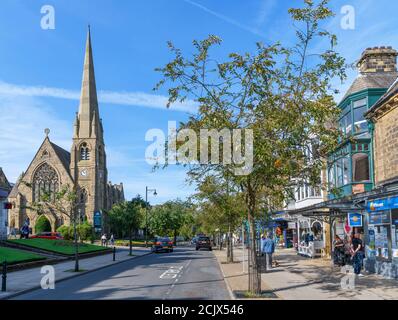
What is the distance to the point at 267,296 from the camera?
48.1 feet

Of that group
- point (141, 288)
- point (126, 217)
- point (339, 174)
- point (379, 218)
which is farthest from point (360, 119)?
point (126, 217)

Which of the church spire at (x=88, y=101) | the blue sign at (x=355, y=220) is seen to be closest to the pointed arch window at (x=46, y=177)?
the church spire at (x=88, y=101)

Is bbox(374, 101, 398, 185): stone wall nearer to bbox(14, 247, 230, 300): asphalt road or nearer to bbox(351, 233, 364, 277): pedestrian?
bbox(351, 233, 364, 277): pedestrian

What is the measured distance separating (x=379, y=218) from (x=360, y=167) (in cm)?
473

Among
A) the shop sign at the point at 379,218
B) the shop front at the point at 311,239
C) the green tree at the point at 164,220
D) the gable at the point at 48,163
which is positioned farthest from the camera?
the gable at the point at 48,163

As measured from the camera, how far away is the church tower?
84812 millimetres

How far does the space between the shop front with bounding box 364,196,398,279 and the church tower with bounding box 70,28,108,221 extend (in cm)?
6538

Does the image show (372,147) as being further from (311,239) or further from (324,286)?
(311,239)

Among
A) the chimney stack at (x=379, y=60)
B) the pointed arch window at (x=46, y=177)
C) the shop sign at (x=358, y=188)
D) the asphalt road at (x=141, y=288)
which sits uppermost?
the chimney stack at (x=379, y=60)

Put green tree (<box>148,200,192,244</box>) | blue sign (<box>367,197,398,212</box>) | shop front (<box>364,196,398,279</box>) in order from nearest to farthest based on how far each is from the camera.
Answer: blue sign (<box>367,197,398,212</box>)
shop front (<box>364,196,398,279</box>)
green tree (<box>148,200,192,244</box>)

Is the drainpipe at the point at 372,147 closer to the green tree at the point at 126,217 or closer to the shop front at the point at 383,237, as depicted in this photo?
the shop front at the point at 383,237

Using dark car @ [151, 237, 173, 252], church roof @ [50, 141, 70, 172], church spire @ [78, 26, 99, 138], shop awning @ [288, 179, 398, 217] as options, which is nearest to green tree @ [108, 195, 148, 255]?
church roof @ [50, 141, 70, 172]

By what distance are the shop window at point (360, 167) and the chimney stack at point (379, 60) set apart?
5.12 metres

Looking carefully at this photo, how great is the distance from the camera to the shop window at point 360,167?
2473 cm
